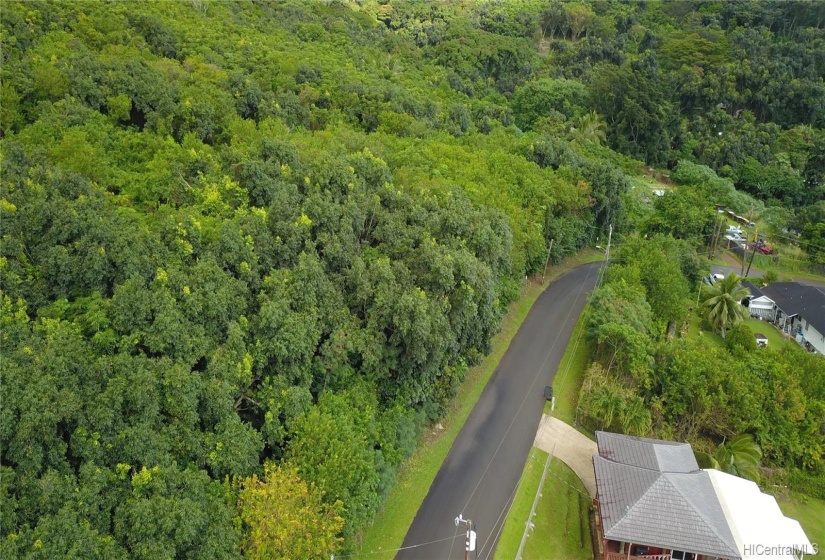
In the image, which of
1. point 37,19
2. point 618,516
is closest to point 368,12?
point 37,19

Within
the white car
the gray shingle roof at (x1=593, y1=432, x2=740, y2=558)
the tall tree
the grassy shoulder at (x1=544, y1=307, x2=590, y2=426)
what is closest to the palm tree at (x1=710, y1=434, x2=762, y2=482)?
the gray shingle roof at (x1=593, y1=432, x2=740, y2=558)

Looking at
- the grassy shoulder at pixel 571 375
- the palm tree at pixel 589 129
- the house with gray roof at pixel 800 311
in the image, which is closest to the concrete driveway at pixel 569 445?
the grassy shoulder at pixel 571 375

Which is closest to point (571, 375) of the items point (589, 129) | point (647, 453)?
point (647, 453)

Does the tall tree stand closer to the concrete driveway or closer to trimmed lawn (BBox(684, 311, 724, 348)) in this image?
the concrete driveway

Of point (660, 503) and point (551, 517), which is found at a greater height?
point (660, 503)

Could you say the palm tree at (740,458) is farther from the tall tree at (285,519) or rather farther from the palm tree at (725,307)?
the tall tree at (285,519)

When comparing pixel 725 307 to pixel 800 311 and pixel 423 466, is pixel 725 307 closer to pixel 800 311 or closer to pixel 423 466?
pixel 800 311
